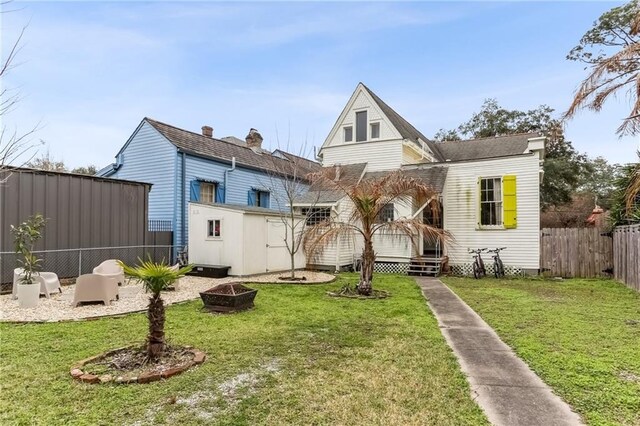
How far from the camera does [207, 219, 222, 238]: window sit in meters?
12.8

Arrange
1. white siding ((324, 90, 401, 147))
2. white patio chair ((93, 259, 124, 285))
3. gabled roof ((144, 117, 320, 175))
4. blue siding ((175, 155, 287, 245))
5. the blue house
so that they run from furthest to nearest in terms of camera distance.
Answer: white siding ((324, 90, 401, 147)) < gabled roof ((144, 117, 320, 175)) < blue siding ((175, 155, 287, 245)) < the blue house < white patio chair ((93, 259, 124, 285))

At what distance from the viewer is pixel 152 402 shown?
11.1ft

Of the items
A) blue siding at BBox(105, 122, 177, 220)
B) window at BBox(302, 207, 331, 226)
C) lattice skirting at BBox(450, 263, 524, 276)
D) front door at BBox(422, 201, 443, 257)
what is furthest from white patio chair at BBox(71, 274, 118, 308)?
lattice skirting at BBox(450, 263, 524, 276)

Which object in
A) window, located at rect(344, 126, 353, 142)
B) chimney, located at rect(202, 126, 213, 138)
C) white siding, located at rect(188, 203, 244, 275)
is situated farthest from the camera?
chimney, located at rect(202, 126, 213, 138)

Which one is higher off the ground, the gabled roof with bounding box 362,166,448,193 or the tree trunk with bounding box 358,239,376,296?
the gabled roof with bounding box 362,166,448,193

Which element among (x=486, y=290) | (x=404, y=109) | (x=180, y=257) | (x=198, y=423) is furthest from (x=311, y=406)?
(x=404, y=109)

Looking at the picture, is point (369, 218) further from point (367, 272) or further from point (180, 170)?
point (180, 170)

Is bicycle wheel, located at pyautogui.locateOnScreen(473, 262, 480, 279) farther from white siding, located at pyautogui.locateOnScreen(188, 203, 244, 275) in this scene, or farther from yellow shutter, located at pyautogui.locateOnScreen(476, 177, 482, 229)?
white siding, located at pyautogui.locateOnScreen(188, 203, 244, 275)

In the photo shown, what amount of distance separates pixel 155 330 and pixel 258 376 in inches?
55.3

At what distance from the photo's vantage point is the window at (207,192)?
54.5 feet

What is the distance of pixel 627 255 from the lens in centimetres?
1090

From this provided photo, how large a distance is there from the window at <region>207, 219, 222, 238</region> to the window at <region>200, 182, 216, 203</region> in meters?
3.80

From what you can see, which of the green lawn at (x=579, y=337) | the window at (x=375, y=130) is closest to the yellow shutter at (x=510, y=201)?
the green lawn at (x=579, y=337)

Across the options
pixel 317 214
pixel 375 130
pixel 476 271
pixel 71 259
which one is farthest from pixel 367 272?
pixel 375 130
